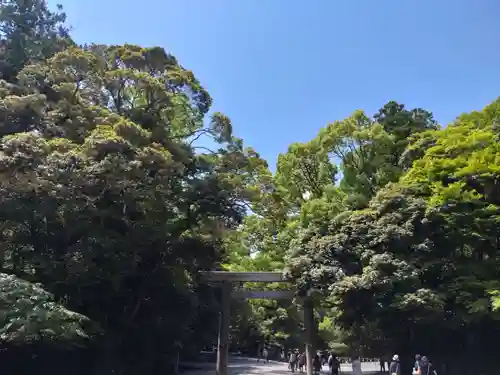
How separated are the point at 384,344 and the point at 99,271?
11.5 metres

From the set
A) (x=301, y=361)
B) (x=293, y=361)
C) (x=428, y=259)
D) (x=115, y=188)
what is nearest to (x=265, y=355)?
(x=293, y=361)

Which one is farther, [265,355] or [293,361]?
[265,355]

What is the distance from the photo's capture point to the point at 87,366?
1777 centimetres

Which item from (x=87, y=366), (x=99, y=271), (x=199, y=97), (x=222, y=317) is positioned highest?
(x=199, y=97)

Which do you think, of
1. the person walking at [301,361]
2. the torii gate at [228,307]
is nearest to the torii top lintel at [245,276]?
the torii gate at [228,307]

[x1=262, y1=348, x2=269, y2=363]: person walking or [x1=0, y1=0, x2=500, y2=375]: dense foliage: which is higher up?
[x1=0, y1=0, x2=500, y2=375]: dense foliage

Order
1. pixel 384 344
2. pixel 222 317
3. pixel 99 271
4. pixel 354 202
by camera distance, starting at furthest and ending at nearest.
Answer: pixel 354 202, pixel 222 317, pixel 384 344, pixel 99 271

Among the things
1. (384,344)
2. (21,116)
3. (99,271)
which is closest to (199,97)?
(21,116)

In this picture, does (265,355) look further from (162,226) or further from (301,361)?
(162,226)

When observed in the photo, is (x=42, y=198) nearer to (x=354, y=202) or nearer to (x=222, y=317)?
(x=222, y=317)

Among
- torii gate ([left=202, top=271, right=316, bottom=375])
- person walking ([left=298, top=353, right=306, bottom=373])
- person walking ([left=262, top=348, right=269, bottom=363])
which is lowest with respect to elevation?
person walking ([left=262, top=348, right=269, bottom=363])

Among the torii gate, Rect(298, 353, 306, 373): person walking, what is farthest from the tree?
Rect(298, 353, 306, 373): person walking

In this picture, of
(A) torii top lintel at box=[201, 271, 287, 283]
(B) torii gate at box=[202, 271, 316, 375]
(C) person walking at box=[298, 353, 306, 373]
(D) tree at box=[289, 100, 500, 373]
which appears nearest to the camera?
(D) tree at box=[289, 100, 500, 373]

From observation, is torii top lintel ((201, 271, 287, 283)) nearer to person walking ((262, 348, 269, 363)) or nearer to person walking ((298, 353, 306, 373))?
person walking ((298, 353, 306, 373))
